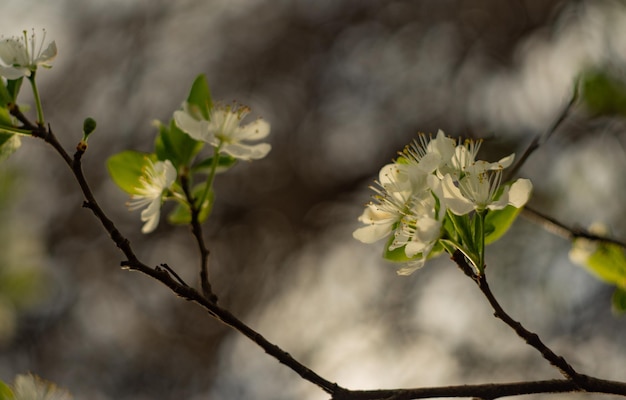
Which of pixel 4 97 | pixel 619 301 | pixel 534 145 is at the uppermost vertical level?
pixel 4 97

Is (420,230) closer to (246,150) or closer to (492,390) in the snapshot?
(492,390)

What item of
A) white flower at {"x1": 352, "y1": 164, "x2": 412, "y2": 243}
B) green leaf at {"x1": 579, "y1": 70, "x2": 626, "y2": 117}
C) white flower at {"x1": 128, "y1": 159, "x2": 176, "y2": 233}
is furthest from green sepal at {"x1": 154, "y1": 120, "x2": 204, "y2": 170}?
green leaf at {"x1": 579, "y1": 70, "x2": 626, "y2": 117}

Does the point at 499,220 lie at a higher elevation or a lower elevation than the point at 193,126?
lower

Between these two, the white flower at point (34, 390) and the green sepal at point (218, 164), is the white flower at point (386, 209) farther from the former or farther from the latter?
the white flower at point (34, 390)

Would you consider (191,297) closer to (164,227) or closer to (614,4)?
(614,4)

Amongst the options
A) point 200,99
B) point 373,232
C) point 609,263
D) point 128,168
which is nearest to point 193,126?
point 200,99

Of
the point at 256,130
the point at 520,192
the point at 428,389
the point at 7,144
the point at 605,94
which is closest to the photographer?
the point at 428,389
